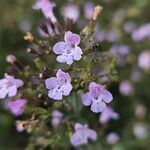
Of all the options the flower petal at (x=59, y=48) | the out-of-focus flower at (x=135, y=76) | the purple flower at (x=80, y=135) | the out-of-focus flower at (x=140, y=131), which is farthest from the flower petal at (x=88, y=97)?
the out-of-focus flower at (x=135, y=76)

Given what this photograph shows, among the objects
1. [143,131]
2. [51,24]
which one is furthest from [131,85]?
[51,24]

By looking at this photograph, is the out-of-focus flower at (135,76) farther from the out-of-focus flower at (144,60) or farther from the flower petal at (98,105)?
the flower petal at (98,105)

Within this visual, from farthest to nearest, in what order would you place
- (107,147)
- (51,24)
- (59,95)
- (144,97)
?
(144,97) < (107,147) < (51,24) < (59,95)

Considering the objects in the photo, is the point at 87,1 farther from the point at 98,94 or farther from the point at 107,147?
the point at 98,94

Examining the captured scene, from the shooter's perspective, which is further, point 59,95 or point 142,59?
point 142,59

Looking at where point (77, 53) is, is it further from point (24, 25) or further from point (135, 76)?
point (24, 25)

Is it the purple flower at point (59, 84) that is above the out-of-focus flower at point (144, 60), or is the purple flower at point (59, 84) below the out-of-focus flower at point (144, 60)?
below
